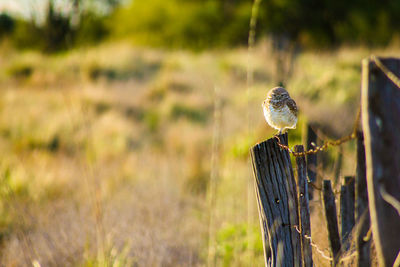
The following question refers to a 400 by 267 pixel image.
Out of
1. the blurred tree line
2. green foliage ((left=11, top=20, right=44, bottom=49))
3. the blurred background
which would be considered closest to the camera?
the blurred background

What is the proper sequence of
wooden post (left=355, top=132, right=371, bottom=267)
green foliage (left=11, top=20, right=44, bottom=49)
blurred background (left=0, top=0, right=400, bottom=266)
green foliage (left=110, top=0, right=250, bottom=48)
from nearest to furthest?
1. wooden post (left=355, top=132, right=371, bottom=267)
2. blurred background (left=0, top=0, right=400, bottom=266)
3. green foliage (left=110, top=0, right=250, bottom=48)
4. green foliage (left=11, top=20, right=44, bottom=49)

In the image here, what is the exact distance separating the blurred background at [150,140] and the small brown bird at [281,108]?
→ 19 centimetres

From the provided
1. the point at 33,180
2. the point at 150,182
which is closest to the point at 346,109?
the point at 150,182

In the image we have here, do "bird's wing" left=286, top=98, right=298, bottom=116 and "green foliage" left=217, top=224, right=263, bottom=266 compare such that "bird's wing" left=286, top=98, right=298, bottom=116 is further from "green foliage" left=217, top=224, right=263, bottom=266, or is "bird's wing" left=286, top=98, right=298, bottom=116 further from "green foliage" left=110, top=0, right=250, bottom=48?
"green foliage" left=110, top=0, right=250, bottom=48

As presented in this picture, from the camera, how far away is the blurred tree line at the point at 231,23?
1271 centimetres

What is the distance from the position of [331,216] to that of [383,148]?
1.52 ft

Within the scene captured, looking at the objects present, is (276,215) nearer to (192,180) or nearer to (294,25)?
(192,180)

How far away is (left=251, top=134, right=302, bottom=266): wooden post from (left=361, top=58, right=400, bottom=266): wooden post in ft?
1.11

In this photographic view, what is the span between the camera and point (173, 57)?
10719mm

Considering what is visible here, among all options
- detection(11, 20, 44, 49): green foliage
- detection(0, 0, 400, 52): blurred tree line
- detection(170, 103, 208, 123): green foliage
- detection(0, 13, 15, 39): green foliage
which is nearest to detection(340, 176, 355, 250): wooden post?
detection(170, 103, 208, 123): green foliage

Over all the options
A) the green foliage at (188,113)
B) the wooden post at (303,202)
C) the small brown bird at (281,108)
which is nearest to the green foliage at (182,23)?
the green foliage at (188,113)

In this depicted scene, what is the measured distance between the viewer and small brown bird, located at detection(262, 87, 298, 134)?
1.38 metres

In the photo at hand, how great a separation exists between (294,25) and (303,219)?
44.3ft

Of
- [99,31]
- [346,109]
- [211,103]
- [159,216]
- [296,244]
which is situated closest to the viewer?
[296,244]
